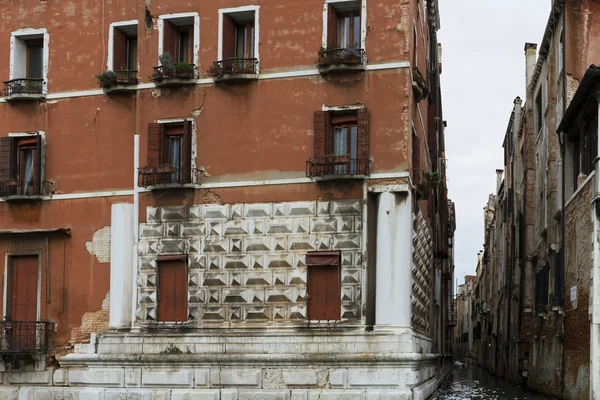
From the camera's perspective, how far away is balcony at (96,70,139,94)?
83.1 feet

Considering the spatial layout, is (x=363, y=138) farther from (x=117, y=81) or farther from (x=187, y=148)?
(x=117, y=81)

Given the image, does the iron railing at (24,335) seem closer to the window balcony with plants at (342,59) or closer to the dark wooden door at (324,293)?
the dark wooden door at (324,293)

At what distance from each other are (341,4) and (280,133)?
370 cm


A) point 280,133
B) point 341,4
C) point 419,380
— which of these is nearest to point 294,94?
point 280,133

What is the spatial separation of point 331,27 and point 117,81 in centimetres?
612

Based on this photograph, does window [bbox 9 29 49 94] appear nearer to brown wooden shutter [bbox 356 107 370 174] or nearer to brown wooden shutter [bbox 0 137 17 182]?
brown wooden shutter [bbox 0 137 17 182]

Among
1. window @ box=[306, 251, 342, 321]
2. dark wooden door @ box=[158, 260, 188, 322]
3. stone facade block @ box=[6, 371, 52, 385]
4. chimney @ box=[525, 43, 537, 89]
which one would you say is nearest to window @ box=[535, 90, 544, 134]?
chimney @ box=[525, 43, 537, 89]

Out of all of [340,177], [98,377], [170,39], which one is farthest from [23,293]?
[340,177]

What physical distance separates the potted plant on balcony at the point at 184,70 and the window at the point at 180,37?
339 mm

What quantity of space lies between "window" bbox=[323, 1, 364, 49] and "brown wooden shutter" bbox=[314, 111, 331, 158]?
5.95 ft

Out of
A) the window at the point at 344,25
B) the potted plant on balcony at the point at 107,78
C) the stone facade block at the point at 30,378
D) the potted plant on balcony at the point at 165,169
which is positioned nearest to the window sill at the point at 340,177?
the window at the point at 344,25

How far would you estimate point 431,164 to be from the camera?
114 feet

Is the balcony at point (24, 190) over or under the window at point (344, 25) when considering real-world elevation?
under

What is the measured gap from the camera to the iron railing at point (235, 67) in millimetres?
24219
